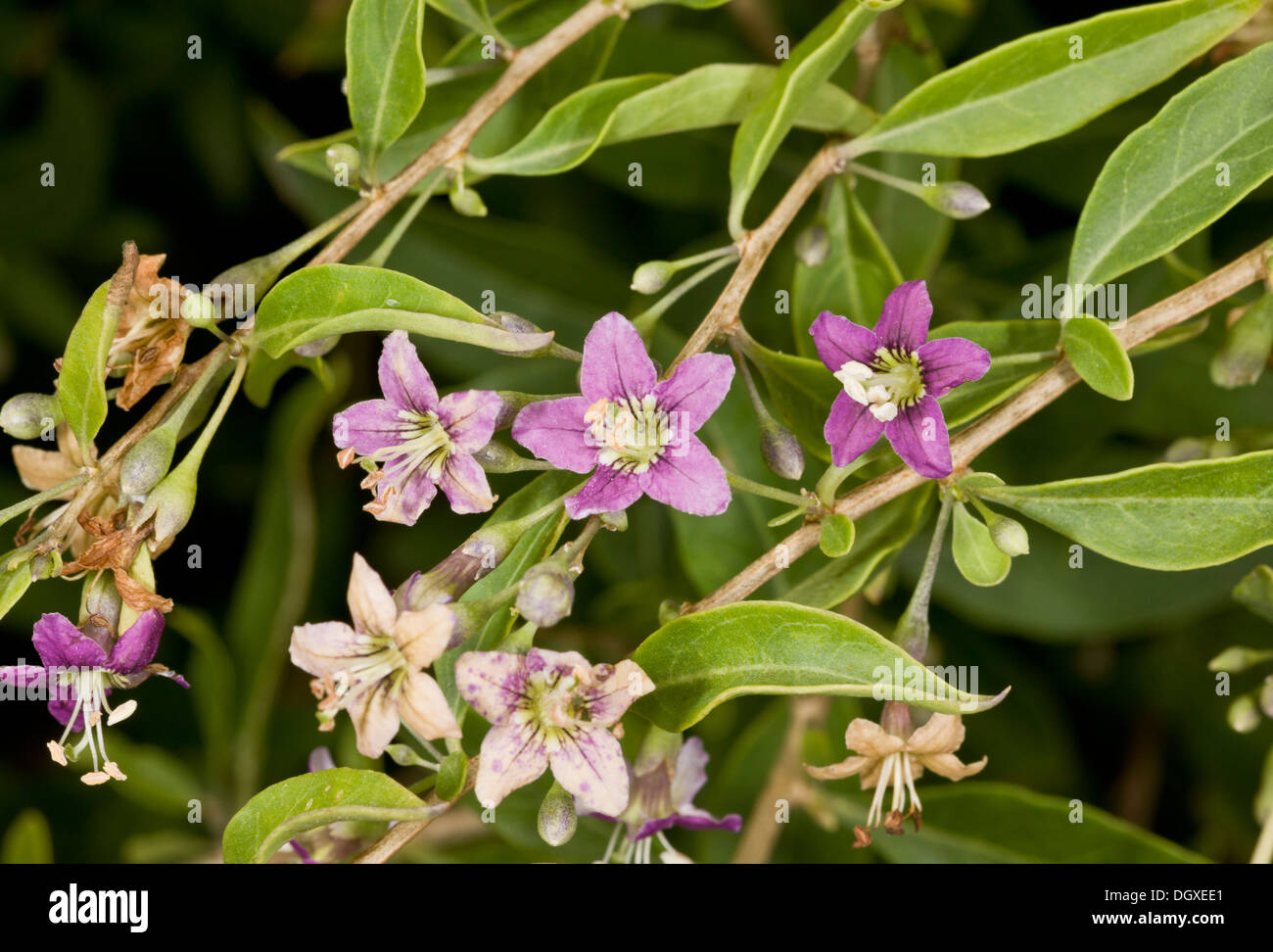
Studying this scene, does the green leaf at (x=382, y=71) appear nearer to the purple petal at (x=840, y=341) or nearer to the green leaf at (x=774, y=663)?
the purple petal at (x=840, y=341)

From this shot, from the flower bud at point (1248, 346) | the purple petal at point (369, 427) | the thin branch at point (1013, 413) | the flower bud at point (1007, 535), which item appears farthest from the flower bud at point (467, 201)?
the flower bud at point (1248, 346)

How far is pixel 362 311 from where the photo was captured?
5.17ft

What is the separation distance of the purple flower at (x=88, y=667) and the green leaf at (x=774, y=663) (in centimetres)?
73

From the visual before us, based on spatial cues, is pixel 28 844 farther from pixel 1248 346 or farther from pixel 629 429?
pixel 1248 346

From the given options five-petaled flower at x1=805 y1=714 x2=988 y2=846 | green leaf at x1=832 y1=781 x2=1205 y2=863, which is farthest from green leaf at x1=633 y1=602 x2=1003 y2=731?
green leaf at x1=832 y1=781 x2=1205 y2=863

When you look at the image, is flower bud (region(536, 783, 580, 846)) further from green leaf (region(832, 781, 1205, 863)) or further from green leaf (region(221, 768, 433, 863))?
green leaf (region(832, 781, 1205, 863))

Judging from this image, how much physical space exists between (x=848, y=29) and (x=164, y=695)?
10.7 feet

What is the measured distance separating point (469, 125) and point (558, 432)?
2.10 ft

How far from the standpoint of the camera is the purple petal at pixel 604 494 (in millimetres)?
1668

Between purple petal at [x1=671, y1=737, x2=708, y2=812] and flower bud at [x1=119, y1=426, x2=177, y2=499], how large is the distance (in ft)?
3.38

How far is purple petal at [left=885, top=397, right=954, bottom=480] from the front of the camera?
169 cm

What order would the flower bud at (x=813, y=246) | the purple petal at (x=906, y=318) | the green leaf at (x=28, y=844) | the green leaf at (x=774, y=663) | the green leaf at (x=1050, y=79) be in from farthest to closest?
the green leaf at (x=28, y=844), the flower bud at (x=813, y=246), the green leaf at (x=1050, y=79), the purple petal at (x=906, y=318), the green leaf at (x=774, y=663)
